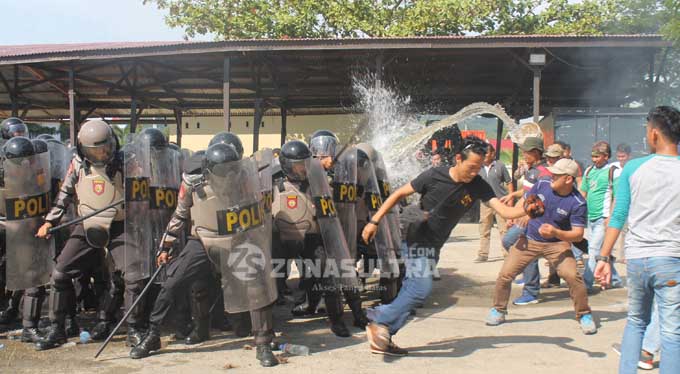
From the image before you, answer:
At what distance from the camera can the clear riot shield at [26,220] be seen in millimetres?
5312

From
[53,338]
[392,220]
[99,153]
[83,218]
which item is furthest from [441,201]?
[53,338]

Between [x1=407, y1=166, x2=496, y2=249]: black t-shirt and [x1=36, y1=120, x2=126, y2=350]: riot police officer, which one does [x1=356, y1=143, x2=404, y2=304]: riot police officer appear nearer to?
[x1=407, y1=166, x2=496, y2=249]: black t-shirt

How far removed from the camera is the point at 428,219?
4949 millimetres

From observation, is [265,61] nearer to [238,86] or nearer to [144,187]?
[238,86]

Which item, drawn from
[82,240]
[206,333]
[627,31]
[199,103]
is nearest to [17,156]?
[82,240]

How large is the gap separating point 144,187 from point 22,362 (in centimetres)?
170

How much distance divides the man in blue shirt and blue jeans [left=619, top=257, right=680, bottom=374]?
1.78 m

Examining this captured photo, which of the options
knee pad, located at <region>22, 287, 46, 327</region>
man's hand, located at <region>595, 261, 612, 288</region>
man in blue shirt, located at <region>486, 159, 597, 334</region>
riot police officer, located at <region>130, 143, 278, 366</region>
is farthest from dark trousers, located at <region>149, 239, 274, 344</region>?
man's hand, located at <region>595, 261, 612, 288</region>

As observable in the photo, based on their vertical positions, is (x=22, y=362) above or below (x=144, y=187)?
below

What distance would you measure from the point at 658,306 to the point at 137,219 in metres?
4.03

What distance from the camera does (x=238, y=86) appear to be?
18188 mm

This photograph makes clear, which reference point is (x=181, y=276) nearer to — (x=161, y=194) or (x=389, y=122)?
(x=161, y=194)

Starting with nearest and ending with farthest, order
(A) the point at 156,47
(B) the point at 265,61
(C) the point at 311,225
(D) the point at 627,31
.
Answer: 1. (C) the point at 311,225
2. (A) the point at 156,47
3. (B) the point at 265,61
4. (D) the point at 627,31

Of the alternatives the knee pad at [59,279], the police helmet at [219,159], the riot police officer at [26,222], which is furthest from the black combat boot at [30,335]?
the police helmet at [219,159]
